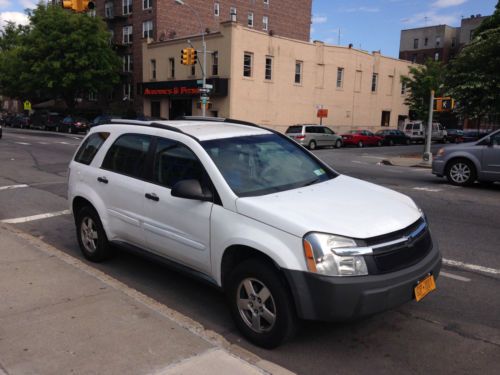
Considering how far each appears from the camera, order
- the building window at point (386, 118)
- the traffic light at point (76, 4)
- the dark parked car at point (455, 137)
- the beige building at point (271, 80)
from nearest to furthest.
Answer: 1. the traffic light at point (76, 4)
2. the beige building at point (271, 80)
3. the dark parked car at point (455, 137)
4. the building window at point (386, 118)

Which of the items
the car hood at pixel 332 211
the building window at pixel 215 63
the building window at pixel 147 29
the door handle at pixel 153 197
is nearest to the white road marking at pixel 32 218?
the door handle at pixel 153 197

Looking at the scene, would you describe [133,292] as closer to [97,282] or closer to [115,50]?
[97,282]

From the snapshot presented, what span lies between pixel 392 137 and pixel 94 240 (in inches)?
1493

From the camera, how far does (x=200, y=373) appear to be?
10.3 feet

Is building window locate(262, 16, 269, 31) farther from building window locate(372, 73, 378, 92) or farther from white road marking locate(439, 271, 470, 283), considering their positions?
white road marking locate(439, 271, 470, 283)

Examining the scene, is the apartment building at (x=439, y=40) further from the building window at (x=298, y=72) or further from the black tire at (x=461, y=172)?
the black tire at (x=461, y=172)

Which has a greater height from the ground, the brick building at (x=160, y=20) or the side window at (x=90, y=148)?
the brick building at (x=160, y=20)

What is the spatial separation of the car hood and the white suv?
0.03ft

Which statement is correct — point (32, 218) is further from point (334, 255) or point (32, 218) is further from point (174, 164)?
point (334, 255)

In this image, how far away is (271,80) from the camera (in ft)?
126

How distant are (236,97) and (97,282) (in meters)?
32.1

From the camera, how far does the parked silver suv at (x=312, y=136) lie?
102ft

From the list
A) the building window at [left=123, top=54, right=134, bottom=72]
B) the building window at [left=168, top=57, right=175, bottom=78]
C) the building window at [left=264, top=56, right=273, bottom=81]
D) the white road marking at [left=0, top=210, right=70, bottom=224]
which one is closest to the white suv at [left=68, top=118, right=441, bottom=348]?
the white road marking at [left=0, top=210, right=70, bottom=224]

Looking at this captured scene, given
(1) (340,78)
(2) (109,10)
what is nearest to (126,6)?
(2) (109,10)
